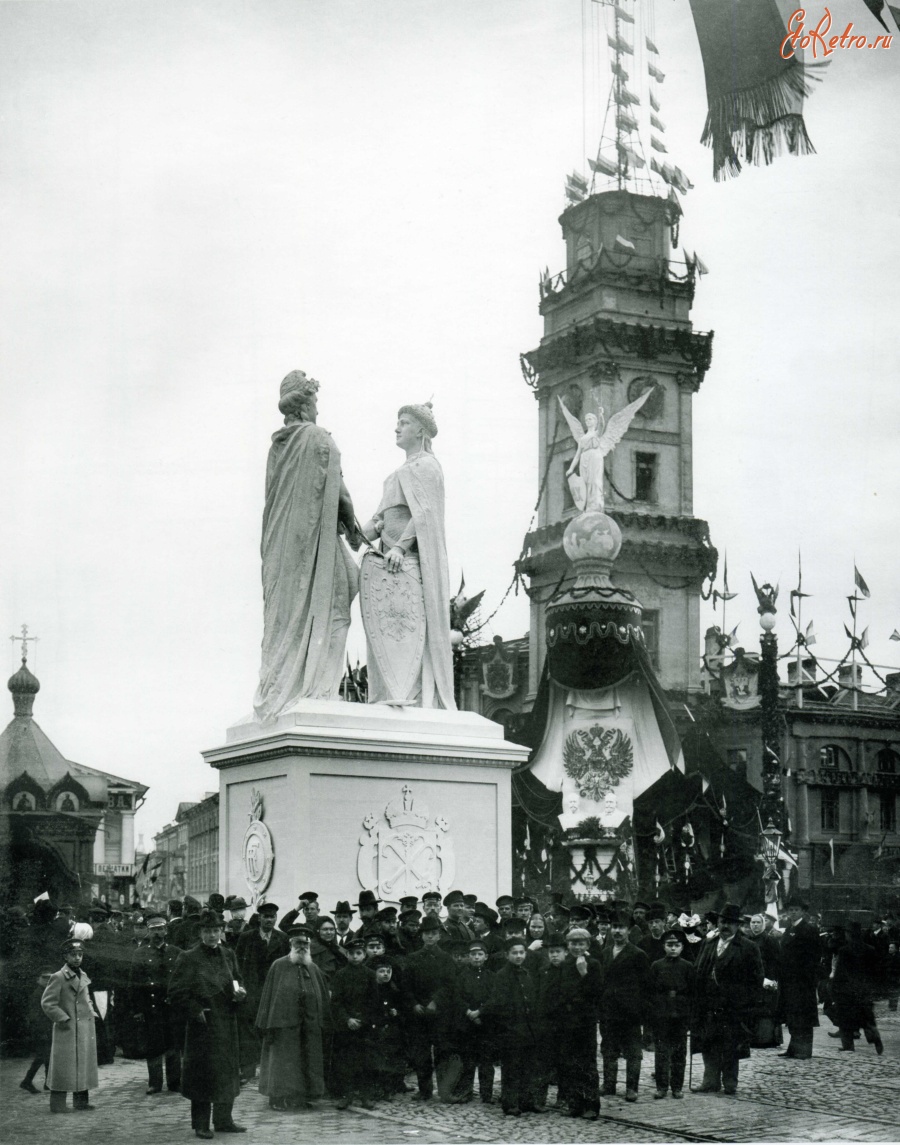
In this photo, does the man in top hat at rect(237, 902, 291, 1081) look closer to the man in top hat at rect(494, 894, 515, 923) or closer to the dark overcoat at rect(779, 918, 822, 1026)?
the man in top hat at rect(494, 894, 515, 923)

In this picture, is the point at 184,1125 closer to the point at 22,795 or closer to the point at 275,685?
the point at 275,685

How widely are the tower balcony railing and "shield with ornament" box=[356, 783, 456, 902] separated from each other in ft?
162

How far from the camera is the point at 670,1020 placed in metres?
13.0

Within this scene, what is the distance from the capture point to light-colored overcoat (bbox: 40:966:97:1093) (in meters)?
11.9

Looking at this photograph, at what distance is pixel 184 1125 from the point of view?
10.9m

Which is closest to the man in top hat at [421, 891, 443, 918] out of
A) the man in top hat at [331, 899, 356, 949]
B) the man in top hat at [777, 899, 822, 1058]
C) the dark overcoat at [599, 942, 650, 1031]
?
the man in top hat at [331, 899, 356, 949]

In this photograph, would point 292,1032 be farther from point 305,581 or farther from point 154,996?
point 305,581

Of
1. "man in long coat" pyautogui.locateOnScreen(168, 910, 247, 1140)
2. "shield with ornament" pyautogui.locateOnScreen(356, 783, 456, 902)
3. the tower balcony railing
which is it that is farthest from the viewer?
the tower balcony railing

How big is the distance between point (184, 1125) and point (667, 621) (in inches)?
2028

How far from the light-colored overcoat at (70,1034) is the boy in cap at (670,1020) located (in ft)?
15.4

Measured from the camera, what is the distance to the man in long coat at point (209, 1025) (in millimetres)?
10367

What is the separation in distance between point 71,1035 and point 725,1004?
5.48 m

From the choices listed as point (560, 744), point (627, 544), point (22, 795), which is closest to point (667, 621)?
point (627, 544)

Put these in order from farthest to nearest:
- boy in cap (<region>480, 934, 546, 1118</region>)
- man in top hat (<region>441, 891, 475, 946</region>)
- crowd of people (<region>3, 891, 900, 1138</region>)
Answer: man in top hat (<region>441, 891, 475, 946</region>) < boy in cap (<region>480, 934, 546, 1118</region>) < crowd of people (<region>3, 891, 900, 1138</region>)
